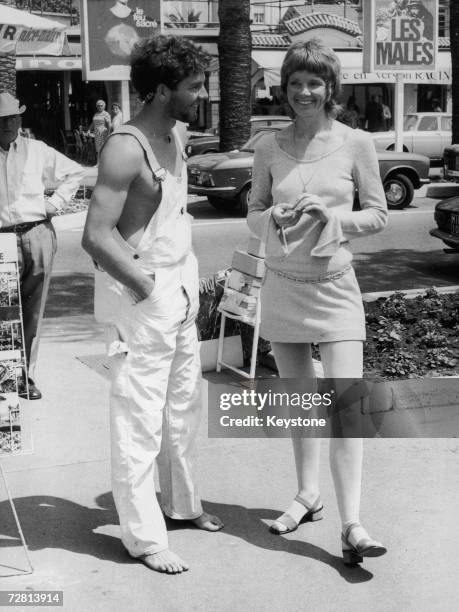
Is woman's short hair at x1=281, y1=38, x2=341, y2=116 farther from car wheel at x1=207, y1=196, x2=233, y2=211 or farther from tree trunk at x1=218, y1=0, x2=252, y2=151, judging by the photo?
tree trunk at x1=218, y1=0, x2=252, y2=151

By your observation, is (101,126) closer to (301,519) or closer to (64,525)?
(64,525)

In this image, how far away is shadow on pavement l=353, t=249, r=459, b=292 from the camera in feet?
36.8

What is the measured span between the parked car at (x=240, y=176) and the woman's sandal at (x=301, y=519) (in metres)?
12.5

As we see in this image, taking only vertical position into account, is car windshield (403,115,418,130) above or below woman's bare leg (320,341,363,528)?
above

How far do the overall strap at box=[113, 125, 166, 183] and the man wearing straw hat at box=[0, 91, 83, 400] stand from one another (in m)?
2.43

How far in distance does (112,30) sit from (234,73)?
8.28ft

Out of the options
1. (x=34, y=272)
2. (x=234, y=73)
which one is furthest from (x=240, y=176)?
(x=34, y=272)

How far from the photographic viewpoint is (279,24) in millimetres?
39500

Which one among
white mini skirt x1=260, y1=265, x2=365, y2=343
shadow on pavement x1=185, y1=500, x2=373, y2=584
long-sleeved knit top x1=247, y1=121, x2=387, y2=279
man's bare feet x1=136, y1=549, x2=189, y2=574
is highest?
long-sleeved knit top x1=247, y1=121, x2=387, y2=279

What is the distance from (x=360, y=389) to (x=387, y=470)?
1054 mm

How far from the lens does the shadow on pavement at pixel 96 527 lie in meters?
4.11

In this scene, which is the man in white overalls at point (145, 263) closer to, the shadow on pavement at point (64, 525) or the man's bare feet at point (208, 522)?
the shadow on pavement at point (64, 525)

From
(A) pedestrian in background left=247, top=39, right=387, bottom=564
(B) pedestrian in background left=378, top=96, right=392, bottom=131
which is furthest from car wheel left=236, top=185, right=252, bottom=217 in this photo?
(B) pedestrian in background left=378, top=96, right=392, bottom=131

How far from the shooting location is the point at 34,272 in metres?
6.29
